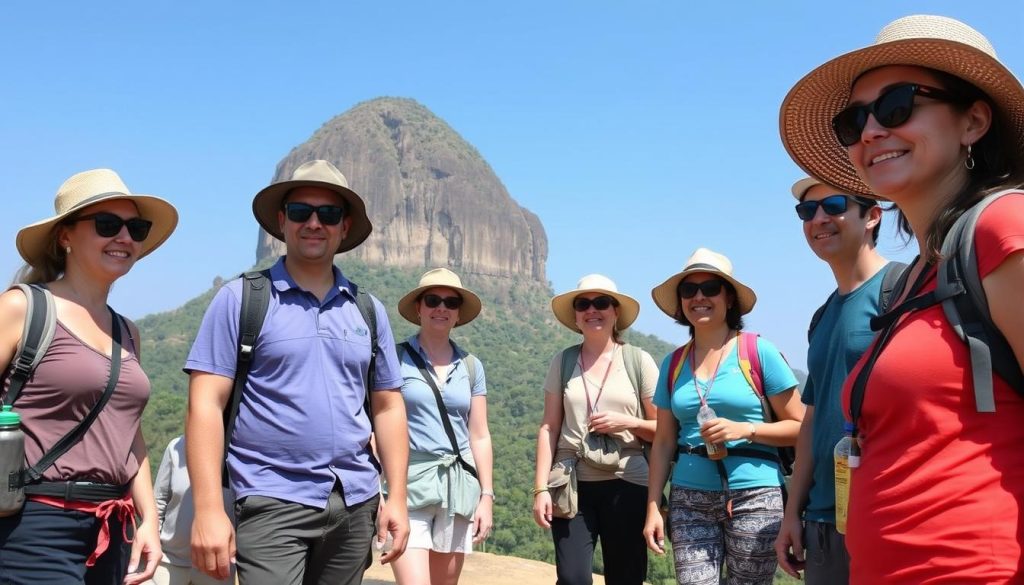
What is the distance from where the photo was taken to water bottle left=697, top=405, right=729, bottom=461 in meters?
3.68

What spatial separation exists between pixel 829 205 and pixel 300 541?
2458 millimetres

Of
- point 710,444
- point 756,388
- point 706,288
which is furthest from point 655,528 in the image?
point 706,288

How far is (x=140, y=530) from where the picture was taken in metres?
2.99

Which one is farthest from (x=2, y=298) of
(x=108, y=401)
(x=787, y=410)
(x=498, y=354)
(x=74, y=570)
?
(x=498, y=354)

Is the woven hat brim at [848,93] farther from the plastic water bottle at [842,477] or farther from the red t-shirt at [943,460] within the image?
the plastic water bottle at [842,477]

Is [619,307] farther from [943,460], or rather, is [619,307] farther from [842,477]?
[943,460]

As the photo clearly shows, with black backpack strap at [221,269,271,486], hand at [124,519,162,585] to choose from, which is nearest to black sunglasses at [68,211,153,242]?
black backpack strap at [221,269,271,486]

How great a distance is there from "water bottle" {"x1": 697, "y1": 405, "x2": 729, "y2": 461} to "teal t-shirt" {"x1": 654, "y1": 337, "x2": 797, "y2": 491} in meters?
0.04

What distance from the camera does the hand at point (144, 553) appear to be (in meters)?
2.93

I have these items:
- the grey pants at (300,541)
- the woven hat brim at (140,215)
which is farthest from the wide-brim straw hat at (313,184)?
the grey pants at (300,541)

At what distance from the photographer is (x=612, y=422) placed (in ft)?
14.8

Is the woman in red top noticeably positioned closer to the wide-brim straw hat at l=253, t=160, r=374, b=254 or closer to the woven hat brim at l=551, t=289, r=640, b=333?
the wide-brim straw hat at l=253, t=160, r=374, b=254

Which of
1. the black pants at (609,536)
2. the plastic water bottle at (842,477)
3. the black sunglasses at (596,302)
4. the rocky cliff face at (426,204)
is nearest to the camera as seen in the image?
the plastic water bottle at (842,477)

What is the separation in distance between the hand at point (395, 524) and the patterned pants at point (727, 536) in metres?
1.30
